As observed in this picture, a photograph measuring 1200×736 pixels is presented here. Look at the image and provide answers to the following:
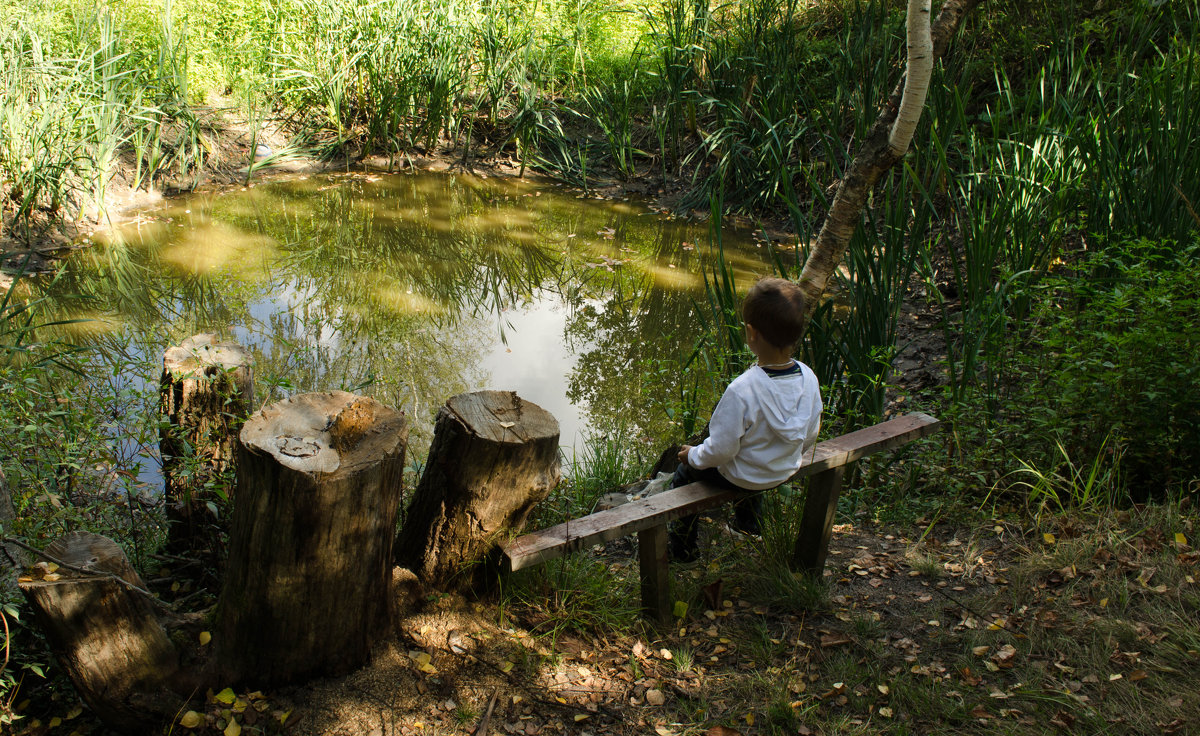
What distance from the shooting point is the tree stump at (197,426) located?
279 cm

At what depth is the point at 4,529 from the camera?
205 centimetres

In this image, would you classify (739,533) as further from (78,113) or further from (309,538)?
(78,113)

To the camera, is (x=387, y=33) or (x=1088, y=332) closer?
(x=1088, y=332)

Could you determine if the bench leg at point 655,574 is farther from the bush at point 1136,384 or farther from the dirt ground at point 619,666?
the bush at point 1136,384

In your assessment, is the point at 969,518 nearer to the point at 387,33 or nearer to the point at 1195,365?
the point at 1195,365

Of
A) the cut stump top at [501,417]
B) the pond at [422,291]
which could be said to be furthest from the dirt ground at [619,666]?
the pond at [422,291]

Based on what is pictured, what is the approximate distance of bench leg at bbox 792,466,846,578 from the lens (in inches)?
110

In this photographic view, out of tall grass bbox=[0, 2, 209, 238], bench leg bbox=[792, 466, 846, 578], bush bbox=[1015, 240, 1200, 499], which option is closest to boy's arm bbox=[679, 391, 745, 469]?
bench leg bbox=[792, 466, 846, 578]

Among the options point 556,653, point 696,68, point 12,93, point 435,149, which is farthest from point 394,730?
point 435,149

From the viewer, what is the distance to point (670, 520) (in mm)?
2670

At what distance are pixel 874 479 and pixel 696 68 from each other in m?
6.20

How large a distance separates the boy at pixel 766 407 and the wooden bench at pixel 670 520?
4.4 inches

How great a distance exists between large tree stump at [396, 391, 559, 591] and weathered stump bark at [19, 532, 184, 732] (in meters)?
0.75

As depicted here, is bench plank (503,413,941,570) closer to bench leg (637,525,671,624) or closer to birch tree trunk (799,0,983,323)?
bench leg (637,525,671,624)
